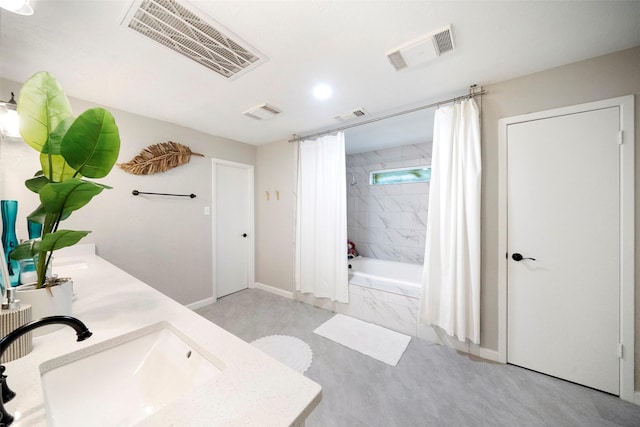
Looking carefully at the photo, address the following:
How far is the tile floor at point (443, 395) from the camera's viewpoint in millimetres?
1386

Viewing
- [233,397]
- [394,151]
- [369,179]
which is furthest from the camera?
[369,179]

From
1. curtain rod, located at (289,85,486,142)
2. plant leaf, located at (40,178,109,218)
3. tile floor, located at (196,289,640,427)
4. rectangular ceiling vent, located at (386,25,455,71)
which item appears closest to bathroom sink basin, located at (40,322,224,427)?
plant leaf, located at (40,178,109,218)

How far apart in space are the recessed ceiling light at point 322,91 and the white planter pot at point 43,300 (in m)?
2.00

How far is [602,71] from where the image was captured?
157cm

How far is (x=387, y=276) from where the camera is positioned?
348 centimetres

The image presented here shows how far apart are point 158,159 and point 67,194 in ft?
7.51

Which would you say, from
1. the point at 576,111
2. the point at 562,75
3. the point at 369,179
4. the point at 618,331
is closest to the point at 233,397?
the point at 618,331

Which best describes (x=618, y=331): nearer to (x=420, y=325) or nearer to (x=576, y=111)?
(x=420, y=325)

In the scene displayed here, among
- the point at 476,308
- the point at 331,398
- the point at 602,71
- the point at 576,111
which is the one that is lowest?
the point at 331,398

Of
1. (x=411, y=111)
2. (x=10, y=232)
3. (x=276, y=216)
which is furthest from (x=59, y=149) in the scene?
(x=276, y=216)

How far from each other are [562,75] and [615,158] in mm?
707

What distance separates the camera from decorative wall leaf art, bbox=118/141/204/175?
242 cm

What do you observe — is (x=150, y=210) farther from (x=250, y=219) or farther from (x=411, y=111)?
(x=411, y=111)

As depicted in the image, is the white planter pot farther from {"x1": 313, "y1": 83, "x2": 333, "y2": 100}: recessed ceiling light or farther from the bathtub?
the bathtub
